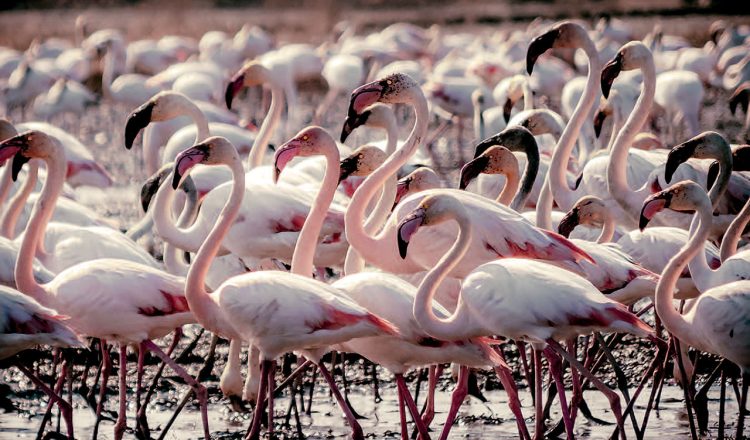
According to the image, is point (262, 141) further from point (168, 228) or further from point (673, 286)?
Result: point (673, 286)

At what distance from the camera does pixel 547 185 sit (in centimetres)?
729

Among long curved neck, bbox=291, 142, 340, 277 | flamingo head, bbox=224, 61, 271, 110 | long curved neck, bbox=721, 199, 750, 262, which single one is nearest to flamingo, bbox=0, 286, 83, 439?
long curved neck, bbox=291, 142, 340, 277

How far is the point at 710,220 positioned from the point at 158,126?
6573mm

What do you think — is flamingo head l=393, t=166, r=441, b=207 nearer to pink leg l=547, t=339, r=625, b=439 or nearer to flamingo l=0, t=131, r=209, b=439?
flamingo l=0, t=131, r=209, b=439

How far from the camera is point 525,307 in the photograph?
17.7 ft

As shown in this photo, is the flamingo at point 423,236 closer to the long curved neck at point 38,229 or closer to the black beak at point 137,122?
the black beak at point 137,122

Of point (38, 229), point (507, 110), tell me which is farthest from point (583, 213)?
point (507, 110)

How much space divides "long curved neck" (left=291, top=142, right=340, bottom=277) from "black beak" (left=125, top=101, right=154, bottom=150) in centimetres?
122

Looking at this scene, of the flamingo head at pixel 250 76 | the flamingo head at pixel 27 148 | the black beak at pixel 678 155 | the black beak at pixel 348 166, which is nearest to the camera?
the black beak at pixel 678 155

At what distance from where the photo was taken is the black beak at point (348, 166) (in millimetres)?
6975

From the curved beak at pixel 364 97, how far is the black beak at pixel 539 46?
3.08 ft

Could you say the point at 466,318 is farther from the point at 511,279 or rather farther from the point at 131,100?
the point at 131,100

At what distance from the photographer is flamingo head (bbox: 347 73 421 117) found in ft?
22.5

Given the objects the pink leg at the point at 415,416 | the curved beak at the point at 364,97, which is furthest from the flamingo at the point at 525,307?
the curved beak at the point at 364,97
